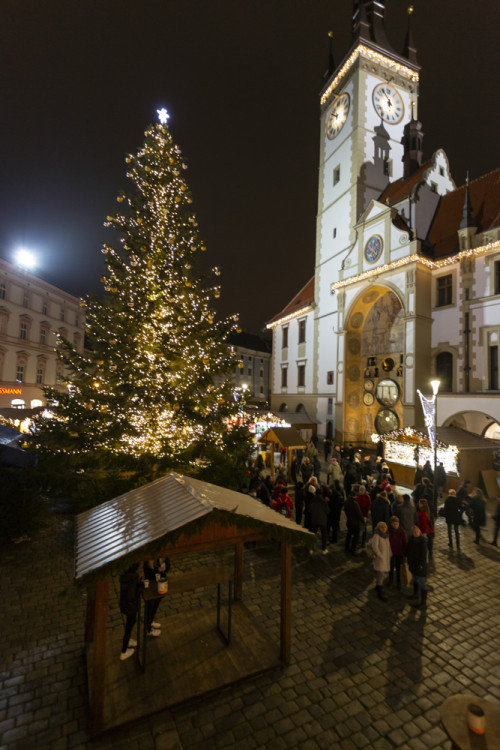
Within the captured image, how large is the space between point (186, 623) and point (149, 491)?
2.43m

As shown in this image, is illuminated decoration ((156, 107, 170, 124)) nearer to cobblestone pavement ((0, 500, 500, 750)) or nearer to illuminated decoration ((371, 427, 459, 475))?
cobblestone pavement ((0, 500, 500, 750))

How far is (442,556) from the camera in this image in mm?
9711

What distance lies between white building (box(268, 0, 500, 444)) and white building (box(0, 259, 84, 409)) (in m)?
25.6

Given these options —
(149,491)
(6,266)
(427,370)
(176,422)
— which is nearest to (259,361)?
(6,266)

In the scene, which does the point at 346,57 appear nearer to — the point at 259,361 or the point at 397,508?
the point at 397,508

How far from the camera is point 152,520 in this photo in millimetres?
4941

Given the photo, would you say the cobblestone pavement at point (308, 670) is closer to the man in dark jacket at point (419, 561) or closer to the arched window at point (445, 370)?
the man in dark jacket at point (419, 561)

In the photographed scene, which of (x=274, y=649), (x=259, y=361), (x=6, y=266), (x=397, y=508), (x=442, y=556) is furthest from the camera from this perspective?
(x=259, y=361)

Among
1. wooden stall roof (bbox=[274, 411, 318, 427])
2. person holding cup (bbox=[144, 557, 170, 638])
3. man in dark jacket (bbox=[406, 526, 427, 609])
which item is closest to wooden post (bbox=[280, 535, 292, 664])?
person holding cup (bbox=[144, 557, 170, 638])

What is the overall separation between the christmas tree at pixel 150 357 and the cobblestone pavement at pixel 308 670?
10.8ft

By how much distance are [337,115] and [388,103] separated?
4401 mm

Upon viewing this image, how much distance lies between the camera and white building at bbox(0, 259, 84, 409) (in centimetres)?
3603

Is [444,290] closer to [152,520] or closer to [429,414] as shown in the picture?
[429,414]

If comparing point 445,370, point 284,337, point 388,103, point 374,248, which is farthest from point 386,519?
point 388,103
